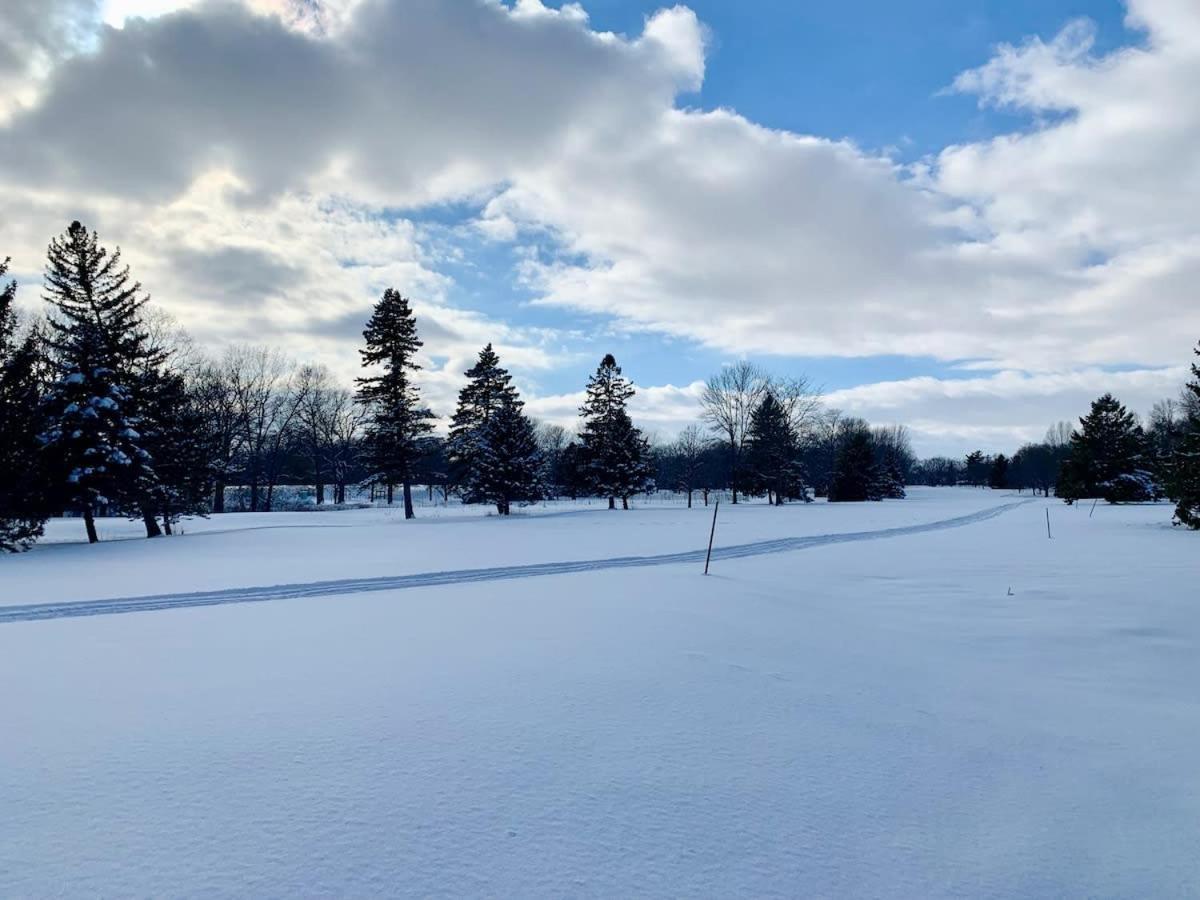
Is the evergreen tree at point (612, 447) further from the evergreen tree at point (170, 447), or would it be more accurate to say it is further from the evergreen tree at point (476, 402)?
the evergreen tree at point (170, 447)

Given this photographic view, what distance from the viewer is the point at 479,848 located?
9.57 ft

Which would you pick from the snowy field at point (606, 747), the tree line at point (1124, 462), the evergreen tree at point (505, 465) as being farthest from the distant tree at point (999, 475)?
the snowy field at point (606, 747)

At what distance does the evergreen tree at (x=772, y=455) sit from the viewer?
5278 centimetres

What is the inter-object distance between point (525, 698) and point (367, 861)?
88.5 inches

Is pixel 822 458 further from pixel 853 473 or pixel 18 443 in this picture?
pixel 18 443

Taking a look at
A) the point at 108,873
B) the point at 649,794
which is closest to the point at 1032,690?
the point at 649,794

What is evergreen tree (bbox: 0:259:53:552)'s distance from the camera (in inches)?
763

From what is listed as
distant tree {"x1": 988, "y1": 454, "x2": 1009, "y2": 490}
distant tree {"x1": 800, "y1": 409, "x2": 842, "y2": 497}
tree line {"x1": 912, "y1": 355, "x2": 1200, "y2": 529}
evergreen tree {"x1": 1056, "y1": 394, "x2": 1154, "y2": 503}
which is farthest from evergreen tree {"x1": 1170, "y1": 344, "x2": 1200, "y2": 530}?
distant tree {"x1": 988, "y1": 454, "x2": 1009, "y2": 490}

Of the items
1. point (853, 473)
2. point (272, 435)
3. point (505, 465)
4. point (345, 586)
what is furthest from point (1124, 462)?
point (272, 435)

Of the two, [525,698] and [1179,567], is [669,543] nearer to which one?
[1179,567]

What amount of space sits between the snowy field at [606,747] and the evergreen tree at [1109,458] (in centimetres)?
4251

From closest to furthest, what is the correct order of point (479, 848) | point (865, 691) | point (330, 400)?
1. point (479, 848)
2. point (865, 691)
3. point (330, 400)

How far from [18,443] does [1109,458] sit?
58228 mm

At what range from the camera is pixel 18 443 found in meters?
19.6
